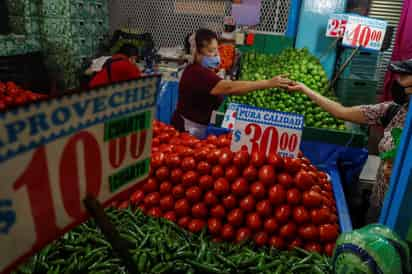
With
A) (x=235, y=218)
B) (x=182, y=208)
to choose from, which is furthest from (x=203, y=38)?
(x=235, y=218)

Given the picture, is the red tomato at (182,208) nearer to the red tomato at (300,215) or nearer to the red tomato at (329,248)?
the red tomato at (300,215)

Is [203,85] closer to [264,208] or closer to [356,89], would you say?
[264,208]

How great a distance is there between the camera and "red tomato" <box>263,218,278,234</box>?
2191 millimetres

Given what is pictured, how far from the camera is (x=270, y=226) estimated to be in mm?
2189

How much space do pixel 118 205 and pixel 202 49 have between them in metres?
2.04

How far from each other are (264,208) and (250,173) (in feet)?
0.79

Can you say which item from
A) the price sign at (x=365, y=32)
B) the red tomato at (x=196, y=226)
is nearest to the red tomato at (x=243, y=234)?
the red tomato at (x=196, y=226)

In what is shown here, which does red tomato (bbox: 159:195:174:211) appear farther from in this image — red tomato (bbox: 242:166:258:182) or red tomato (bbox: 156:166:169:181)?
red tomato (bbox: 242:166:258:182)

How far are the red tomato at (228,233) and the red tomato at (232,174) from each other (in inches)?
12.2

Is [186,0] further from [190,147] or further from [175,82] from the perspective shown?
[190,147]

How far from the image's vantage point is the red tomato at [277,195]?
2232 millimetres

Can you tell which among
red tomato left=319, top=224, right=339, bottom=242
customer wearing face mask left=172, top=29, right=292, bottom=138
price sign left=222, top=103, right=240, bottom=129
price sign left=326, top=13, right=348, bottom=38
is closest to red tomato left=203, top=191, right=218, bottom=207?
red tomato left=319, top=224, right=339, bottom=242

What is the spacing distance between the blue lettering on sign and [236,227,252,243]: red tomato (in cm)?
149

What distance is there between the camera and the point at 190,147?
2850 millimetres
